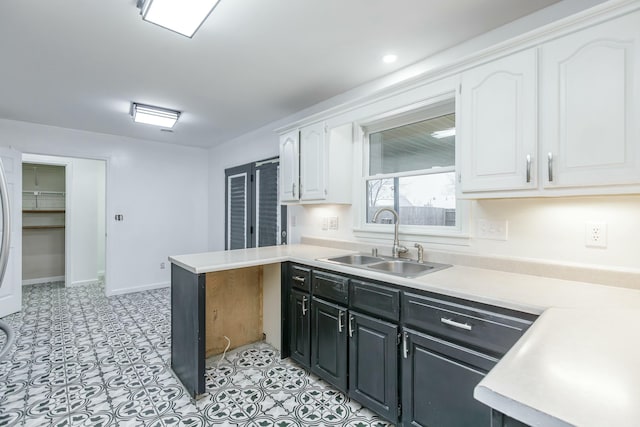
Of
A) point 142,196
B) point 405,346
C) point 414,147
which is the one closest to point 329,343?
point 405,346

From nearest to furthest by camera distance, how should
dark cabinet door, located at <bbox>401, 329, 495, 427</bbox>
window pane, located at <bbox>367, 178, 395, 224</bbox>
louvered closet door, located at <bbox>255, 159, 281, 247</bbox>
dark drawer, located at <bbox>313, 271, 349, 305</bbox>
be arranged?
dark cabinet door, located at <bbox>401, 329, 495, 427</bbox> < dark drawer, located at <bbox>313, 271, 349, 305</bbox> < window pane, located at <bbox>367, 178, 395, 224</bbox> < louvered closet door, located at <bbox>255, 159, 281, 247</bbox>

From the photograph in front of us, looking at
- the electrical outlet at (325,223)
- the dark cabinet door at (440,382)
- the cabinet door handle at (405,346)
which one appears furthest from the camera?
the electrical outlet at (325,223)

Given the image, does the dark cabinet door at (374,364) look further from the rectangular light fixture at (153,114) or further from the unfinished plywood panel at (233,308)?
the rectangular light fixture at (153,114)

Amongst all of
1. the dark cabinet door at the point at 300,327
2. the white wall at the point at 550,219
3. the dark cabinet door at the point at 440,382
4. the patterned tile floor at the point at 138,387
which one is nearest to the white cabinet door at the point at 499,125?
the white wall at the point at 550,219

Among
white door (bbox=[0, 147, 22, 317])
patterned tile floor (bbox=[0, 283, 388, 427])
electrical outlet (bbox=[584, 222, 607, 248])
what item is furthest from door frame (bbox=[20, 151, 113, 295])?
electrical outlet (bbox=[584, 222, 607, 248])

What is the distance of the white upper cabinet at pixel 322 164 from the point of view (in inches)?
109

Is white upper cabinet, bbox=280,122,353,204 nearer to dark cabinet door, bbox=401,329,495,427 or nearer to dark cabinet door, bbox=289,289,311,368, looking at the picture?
dark cabinet door, bbox=289,289,311,368

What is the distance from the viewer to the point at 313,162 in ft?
9.46

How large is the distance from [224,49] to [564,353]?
247cm

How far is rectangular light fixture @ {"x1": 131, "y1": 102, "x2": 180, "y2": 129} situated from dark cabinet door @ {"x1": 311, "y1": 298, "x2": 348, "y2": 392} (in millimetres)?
2685

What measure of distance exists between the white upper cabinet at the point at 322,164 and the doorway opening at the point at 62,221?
4015 mm

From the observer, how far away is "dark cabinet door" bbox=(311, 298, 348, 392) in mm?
2047

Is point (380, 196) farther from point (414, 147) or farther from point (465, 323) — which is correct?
point (465, 323)

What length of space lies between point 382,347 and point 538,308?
2.79ft
